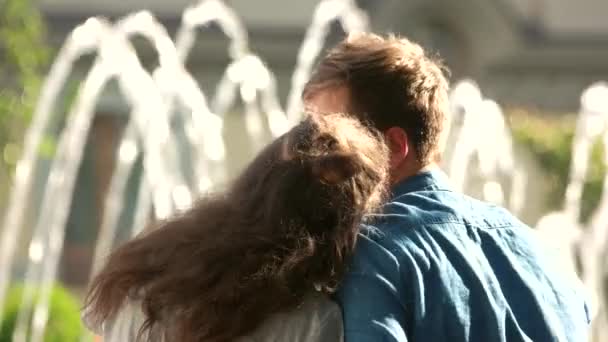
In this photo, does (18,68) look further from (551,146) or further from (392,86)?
(392,86)

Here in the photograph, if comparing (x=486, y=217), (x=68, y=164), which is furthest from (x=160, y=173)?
(x=486, y=217)

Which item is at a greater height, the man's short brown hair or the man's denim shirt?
the man's short brown hair

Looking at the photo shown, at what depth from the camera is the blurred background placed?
546 inches

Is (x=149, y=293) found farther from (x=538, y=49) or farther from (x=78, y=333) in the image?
(x=538, y=49)

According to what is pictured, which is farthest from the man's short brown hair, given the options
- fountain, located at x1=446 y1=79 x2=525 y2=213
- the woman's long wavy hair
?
fountain, located at x1=446 y1=79 x2=525 y2=213

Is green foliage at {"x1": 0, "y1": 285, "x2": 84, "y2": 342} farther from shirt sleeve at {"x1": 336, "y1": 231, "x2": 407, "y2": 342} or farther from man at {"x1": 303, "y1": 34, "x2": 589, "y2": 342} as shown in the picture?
shirt sleeve at {"x1": 336, "y1": 231, "x2": 407, "y2": 342}

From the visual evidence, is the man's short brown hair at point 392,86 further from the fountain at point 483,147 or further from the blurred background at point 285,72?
the blurred background at point 285,72

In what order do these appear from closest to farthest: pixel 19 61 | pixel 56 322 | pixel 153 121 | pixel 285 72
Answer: pixel 56 322 < pixel 153 121 < pixel 19 61 < pixel 285 72

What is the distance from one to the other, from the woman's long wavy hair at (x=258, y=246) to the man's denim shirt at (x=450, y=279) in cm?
6

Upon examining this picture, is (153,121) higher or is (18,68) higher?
(153,121)

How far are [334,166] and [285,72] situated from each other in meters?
14.4

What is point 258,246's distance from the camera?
7.64ft

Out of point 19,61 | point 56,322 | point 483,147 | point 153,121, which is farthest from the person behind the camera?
point 19,61

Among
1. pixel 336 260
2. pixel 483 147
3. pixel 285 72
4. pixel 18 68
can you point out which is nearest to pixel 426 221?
pixel 336 260
